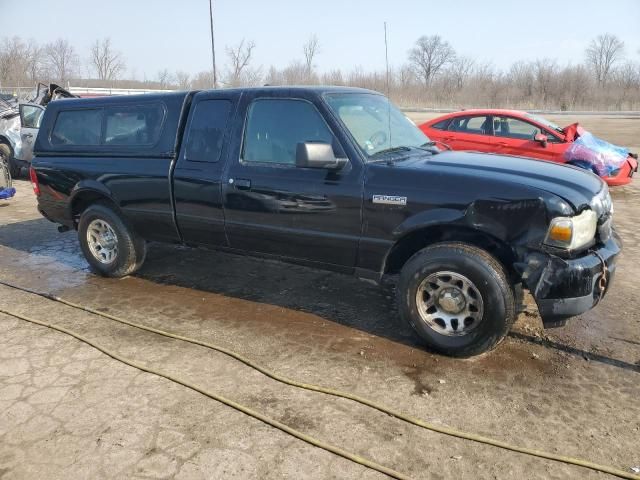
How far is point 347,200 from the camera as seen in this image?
3.95 meters

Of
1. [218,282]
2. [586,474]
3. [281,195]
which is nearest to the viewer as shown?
[586,474]

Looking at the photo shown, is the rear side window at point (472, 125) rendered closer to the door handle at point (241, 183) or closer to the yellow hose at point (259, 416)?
the door handle at point (241, 183)

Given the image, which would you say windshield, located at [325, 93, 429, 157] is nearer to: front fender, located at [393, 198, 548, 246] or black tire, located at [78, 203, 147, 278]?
front fender, located at [393, 198, 548, 246]

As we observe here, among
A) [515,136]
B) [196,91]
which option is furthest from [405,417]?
[515,136]

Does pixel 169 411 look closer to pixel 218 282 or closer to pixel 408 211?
pixel 408 211

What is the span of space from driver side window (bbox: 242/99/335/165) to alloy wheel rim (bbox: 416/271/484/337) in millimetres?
1332

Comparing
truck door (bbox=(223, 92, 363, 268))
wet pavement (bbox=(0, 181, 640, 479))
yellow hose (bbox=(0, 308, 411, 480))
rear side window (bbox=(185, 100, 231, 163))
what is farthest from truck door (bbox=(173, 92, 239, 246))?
yellow hose (bbox=(0, 308, 411, 480))

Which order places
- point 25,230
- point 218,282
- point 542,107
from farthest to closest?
point 542,107 → point 25,230 → point 218,282

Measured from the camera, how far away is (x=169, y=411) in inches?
123

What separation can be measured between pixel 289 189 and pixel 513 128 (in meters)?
6.81

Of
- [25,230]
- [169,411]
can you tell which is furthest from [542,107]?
[169,411]

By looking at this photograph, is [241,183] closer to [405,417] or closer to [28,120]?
[405,417]

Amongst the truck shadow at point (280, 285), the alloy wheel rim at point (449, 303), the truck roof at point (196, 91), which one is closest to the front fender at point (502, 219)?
the alloy wheel rim at point (449, 303)

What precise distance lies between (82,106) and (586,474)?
5434mm
